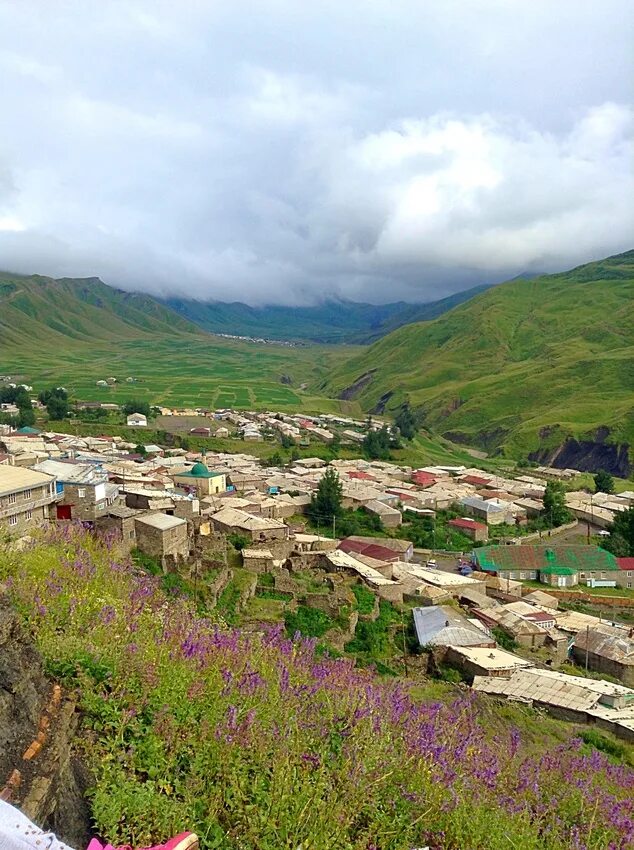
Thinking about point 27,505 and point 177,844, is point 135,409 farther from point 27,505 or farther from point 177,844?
point 177,844

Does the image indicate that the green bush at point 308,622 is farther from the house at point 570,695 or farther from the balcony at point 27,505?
the balcony at point 27,505

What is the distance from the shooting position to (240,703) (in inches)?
186

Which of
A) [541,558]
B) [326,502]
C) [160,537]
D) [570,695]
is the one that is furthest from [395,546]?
[160,537]

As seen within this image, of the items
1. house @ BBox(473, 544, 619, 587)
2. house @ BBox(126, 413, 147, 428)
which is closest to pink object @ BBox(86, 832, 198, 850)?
house @ BBox(473, 544, 619, 587)

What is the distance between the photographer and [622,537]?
45000 millimetres

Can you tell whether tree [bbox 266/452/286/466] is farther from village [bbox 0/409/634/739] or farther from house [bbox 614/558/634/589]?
house [bbox 614/558/634/589]

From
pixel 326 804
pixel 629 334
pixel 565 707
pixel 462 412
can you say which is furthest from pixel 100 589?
pixel 629 334

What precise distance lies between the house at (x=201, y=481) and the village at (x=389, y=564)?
0.35 ft

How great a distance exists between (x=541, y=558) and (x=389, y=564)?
14654 mm

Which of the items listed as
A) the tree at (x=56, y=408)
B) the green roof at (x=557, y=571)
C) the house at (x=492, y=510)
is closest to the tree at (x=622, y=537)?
the green roof at (x=557, y=571)

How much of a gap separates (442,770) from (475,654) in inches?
574

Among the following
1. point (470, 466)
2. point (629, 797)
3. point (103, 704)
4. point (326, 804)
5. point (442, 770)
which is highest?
point (103, 704)

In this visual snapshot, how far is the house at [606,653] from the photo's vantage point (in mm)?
21188

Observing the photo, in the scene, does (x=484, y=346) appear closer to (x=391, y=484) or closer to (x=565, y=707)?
(x=391, y=484)
